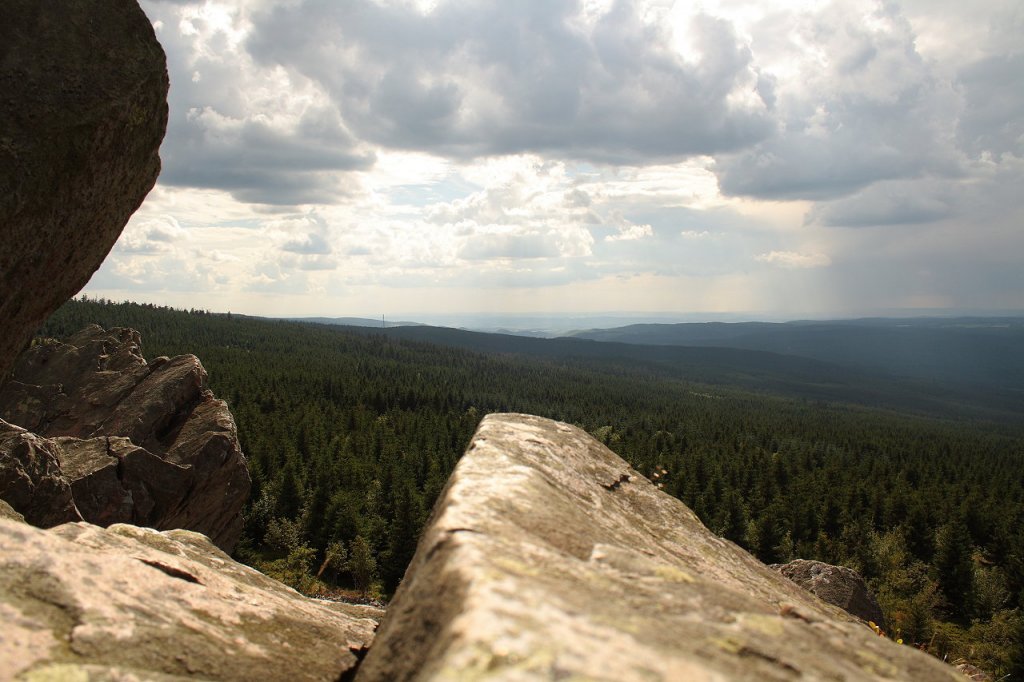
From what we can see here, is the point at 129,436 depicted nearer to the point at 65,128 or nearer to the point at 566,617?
the point at 65,128

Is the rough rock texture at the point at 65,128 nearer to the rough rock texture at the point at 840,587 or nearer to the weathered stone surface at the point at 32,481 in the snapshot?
the weathered stone surface at the point at 32,481

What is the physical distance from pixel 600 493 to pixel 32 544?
17.7ft

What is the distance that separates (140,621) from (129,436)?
128 feet

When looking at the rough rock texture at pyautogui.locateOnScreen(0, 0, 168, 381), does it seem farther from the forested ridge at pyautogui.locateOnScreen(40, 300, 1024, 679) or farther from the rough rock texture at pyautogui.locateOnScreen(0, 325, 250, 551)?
the forested ridge at pyautogui.locateOnScreen(40, 300, 1024, 679)

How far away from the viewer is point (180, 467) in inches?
1300

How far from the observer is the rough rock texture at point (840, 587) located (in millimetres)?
25797

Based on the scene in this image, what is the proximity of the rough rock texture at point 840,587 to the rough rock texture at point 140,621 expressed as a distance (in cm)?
2584

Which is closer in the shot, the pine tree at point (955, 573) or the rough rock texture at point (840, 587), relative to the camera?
the rough rock texture at point (840, 587)

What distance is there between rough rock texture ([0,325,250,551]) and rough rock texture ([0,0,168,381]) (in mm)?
11611

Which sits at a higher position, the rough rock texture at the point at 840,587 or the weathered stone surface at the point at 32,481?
the weathered stone surface at the point at 32,481

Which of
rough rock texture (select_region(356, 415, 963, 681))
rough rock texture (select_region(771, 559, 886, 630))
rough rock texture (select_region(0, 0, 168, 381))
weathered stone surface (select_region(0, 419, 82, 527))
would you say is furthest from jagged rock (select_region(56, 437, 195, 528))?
rough rock texture (select_region(771, 559, 886, 630))

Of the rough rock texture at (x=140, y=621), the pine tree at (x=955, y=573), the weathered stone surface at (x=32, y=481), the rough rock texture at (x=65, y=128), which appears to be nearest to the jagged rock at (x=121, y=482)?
the weathered stone surface at (x=32, y=481)

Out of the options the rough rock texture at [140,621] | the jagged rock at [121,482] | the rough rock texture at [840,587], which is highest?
the rough rock texture at [140,621]

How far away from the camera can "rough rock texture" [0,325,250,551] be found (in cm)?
2884
